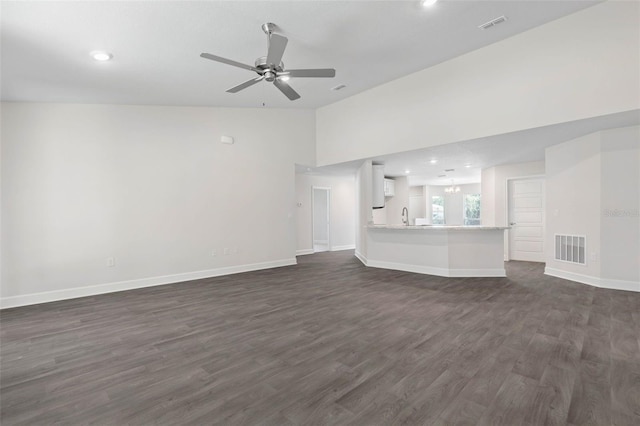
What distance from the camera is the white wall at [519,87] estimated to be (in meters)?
3.59

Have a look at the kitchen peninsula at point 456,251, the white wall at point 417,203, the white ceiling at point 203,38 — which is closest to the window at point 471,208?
the white wall at point 417,203

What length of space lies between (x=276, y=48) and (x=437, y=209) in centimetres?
1182

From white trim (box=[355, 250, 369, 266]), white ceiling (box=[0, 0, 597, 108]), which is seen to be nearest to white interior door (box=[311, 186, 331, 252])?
white trim (box=[355, 250, 369, 266])

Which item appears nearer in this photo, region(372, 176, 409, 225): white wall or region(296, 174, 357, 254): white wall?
region(296, 174, 357, 254): white wall

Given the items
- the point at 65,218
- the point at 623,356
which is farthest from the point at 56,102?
the point at 623,356

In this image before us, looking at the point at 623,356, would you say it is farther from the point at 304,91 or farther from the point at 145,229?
the point at 145,229

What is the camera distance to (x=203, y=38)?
350 centimetres

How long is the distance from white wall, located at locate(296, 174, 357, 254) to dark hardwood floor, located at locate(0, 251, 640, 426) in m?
4.69

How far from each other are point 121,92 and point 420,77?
5.14m

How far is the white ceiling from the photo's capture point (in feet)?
9.77

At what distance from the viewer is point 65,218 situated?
4703 mm

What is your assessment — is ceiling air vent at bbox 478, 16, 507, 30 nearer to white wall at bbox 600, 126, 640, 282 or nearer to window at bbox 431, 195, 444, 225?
white wall at bbox 600, 126, 640, 282

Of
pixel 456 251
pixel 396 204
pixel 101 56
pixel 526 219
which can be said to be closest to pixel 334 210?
pixel 396 204

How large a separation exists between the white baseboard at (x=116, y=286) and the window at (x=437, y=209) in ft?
29.8
